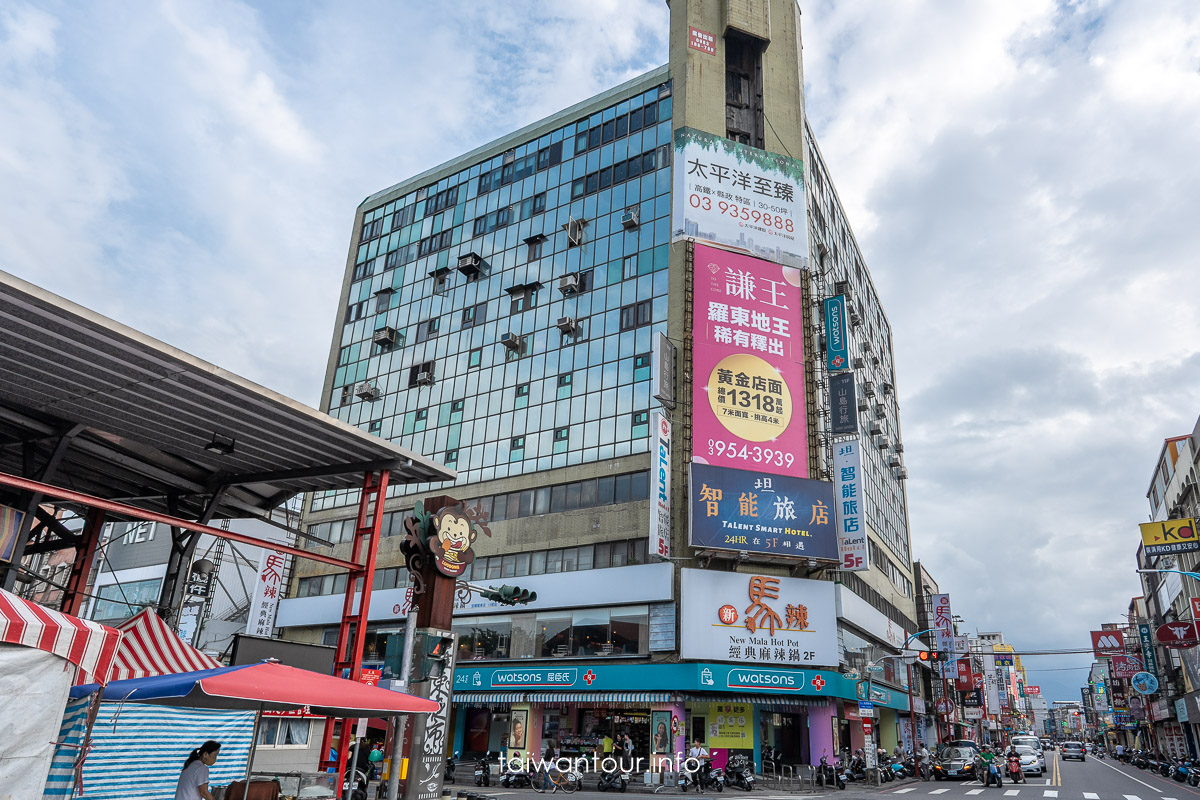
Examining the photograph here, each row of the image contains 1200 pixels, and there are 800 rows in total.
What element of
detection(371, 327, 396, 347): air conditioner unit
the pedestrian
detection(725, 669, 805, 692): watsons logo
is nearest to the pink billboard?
detection(725, 669, 805, 692): watsons logo

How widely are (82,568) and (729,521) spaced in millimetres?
24966

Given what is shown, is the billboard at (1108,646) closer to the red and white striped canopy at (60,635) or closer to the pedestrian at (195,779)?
the pedestrian at (195,779)

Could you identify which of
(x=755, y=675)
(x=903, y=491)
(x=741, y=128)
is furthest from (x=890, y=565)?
(x=741, y=128)

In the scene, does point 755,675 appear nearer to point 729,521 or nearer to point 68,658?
point 729,521

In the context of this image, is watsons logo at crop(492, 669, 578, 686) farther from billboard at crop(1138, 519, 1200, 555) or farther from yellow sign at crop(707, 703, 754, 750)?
billboard at crop(1138, 519, 1200, 555)

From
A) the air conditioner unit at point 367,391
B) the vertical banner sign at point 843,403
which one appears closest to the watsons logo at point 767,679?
the vertical banner sign at point 843,403

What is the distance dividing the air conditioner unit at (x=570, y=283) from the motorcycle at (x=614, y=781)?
2618 cm

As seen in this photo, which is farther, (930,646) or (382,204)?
(930,646)

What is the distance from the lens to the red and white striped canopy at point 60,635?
8.55 meters

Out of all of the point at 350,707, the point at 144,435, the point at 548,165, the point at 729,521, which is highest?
the point at 548,165

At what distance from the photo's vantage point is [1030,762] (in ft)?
150

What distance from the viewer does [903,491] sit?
6925 centimetres

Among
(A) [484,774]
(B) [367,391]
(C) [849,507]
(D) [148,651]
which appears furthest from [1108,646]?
(D) [148,651]

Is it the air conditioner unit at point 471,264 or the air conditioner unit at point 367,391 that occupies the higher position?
the air conditioner unit at point 471,264
